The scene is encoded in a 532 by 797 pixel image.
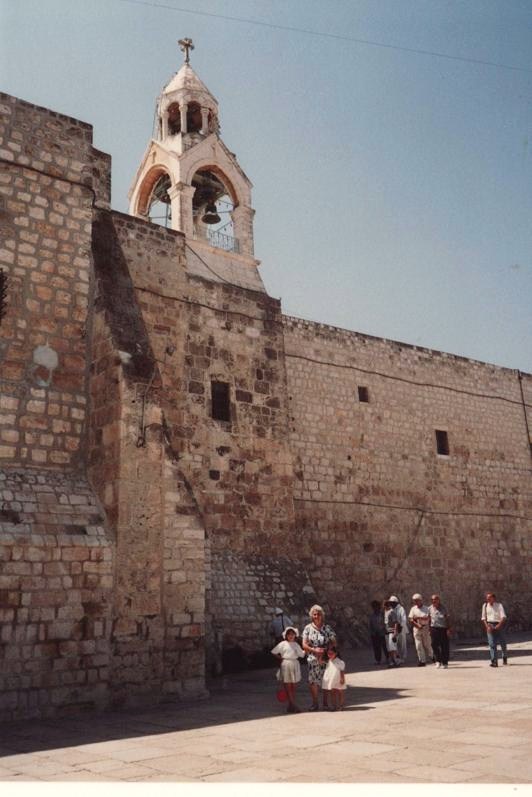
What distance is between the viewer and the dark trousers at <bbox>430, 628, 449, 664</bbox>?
10742 millimetres

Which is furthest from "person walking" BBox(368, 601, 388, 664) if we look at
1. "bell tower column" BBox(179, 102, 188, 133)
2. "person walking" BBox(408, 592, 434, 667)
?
"bell tower column" BBox(179, 102, 188, 133)

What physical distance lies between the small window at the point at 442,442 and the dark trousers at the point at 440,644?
688 cm

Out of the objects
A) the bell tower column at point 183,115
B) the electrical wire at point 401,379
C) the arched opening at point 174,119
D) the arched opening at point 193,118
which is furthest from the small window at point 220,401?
the arched opening at point 174,119

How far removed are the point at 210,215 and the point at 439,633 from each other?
11.8m

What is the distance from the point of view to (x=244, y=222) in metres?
17.3

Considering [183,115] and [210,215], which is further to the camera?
[210,215]

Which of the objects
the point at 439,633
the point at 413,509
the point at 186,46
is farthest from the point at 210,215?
the point at 439,633

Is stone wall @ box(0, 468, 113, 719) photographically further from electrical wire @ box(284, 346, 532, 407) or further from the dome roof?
the dome roof

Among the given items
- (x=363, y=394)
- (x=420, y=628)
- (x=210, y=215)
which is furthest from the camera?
(x=210, y=215)

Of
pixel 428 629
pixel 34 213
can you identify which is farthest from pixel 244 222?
pixel 428 629

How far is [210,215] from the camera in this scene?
1808cm

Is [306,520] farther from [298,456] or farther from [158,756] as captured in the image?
[158,756]

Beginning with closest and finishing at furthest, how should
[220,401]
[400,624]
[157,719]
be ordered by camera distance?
1. [157,719]
2. [400,624]
3. [220,401]

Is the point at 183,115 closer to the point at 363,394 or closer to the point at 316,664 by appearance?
the point at 363,394
